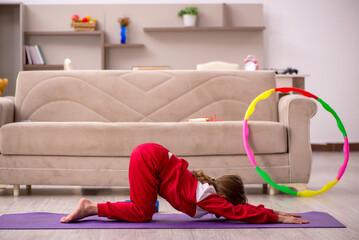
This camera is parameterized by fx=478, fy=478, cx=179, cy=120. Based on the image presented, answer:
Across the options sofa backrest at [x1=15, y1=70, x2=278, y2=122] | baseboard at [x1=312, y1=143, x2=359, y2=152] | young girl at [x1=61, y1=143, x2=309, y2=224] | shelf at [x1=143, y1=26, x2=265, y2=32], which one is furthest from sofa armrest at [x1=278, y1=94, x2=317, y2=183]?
baseboard at [x1=312, y1=143, x2=359, y2=152]

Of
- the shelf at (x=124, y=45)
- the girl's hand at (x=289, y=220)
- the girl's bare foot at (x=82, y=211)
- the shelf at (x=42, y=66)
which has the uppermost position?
the shelf at (x=124, y=45)

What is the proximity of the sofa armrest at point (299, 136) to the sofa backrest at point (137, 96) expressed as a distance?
1.47 feet

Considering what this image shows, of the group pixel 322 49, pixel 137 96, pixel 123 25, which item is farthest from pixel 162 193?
pixel 322 49

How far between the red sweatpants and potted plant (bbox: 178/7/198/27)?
177 inches

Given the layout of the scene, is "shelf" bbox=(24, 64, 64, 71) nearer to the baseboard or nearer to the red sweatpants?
the baseboard

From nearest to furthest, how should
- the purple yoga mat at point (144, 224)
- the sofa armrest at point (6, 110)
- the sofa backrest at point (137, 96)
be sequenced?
the purple yoga mat at point (144, 224) < the sofa armrest at point (6, 110) < the sofa backrest at point (137, 96)

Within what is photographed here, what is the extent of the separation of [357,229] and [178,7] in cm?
501

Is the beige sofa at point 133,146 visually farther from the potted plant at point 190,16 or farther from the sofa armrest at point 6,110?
the potted plant at point 190,16

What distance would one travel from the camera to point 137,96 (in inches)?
142

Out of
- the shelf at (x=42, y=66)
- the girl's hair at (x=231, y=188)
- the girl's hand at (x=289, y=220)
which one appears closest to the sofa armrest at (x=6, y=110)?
the girl's hair at (x=231, y=188)

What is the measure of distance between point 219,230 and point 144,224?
0.34 meters

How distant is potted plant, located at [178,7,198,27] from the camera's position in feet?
20.9

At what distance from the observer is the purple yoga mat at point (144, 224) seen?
204cm

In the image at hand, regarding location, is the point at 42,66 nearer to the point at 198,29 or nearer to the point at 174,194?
the point at 198,29
